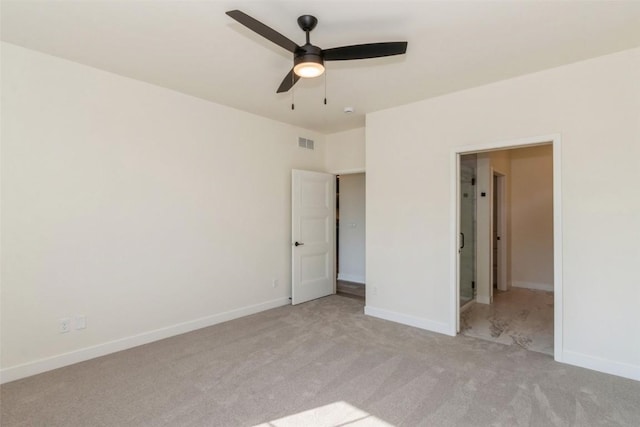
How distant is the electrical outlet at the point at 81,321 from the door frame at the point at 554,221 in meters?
3.79

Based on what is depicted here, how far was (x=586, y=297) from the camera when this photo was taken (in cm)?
288

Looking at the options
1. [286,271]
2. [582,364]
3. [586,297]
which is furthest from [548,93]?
[286,271]

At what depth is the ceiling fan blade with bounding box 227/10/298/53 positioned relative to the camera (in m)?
1.76

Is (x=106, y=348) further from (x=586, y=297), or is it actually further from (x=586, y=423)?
(x=586, y=297)

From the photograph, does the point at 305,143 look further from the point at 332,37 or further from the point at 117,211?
the point at 117,211

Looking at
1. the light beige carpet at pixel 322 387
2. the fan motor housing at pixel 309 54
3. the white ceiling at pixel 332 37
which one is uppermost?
the white ceiling at pixel 332 37

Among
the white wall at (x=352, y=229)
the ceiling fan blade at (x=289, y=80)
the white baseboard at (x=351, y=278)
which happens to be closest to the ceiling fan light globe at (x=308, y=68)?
the ceiling fan blade at (x=289, y=80)

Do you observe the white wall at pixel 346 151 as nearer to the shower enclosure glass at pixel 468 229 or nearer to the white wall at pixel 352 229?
the white wall at pixel 352 229

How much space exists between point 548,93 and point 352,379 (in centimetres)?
321

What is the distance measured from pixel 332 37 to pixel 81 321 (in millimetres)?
3399

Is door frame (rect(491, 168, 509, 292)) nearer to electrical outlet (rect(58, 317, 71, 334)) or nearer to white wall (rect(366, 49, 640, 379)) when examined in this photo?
white wall (rect(366, 49, 640, 379))

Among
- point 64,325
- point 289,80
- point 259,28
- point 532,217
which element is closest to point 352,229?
point 532,217

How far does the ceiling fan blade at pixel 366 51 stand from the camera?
81.4 inches

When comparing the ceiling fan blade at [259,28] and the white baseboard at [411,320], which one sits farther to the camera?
the white baseboard at [411,320]
